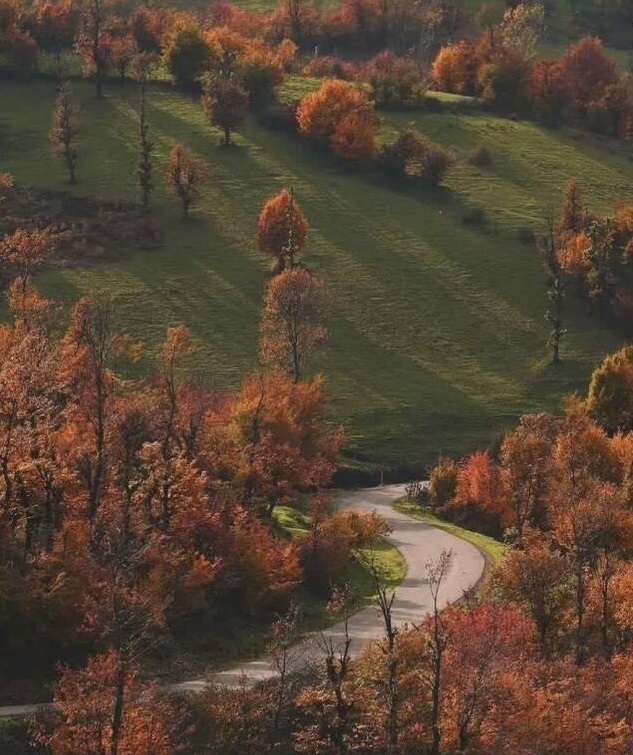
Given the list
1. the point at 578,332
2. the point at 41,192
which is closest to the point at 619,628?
the point at 578,332

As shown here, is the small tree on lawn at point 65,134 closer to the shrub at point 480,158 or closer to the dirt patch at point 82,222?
the dirt patch at point 82,222

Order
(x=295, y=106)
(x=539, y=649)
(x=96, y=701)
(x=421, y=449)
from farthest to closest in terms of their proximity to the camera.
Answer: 1. (x=295, y=106)
2. (x=421, y=449)
3. (x=539, y=649)
4. (x=96, y=701)

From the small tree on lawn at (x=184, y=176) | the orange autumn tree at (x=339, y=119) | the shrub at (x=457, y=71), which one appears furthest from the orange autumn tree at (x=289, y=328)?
the shrub at (x=457, y=71)

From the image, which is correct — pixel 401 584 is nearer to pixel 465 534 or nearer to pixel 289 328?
pixel 465 534

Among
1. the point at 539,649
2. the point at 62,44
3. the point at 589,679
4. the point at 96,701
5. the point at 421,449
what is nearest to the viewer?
the point at 96,701

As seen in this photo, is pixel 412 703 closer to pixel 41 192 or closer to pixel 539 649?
pixel 539 649

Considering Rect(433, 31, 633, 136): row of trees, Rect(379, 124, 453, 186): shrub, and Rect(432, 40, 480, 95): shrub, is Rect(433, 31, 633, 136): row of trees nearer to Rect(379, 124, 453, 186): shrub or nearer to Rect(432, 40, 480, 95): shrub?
Rect(432, 40, 480, 95): shrub
